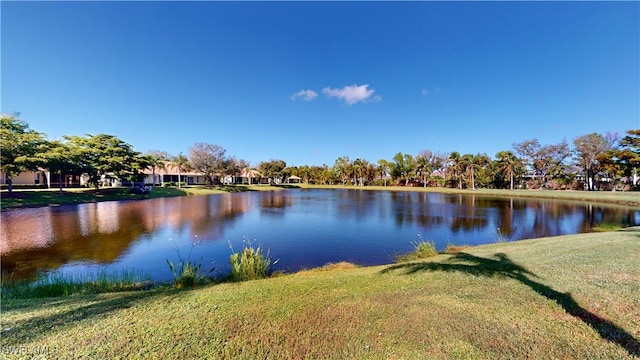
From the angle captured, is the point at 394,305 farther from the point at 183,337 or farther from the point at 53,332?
the point at 53,332

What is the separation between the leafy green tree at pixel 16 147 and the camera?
24.0 metres

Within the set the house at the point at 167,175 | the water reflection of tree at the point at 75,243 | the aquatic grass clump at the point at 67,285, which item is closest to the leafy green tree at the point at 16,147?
the water reflection of tree at the point at 75,243

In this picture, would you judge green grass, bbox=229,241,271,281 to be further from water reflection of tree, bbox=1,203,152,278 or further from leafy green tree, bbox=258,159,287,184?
leafy green tree, bbox=258,159,287,184

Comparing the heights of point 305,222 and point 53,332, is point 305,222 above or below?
below

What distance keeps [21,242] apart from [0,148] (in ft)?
62.9

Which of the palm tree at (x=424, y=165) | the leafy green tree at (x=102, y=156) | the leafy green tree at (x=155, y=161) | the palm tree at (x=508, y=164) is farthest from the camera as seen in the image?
the palm tree at (x=424, y=165)

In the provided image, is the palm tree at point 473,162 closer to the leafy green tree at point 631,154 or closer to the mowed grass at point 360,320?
the leafy green tree at point 631,154

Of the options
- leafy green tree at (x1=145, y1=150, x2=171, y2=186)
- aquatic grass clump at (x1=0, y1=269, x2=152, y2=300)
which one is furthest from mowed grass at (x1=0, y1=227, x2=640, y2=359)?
leafy green tree at (x1=145, y1=150, x2=171, y2=186)

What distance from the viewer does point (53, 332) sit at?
322cm

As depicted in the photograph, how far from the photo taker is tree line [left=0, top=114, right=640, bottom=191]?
27.4 m

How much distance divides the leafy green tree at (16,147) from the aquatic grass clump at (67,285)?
2365cm

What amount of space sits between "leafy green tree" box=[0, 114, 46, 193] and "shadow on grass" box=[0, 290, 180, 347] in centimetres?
2919

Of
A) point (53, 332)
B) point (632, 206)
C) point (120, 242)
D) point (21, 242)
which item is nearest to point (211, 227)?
point (120, 242)

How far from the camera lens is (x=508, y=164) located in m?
54.5
